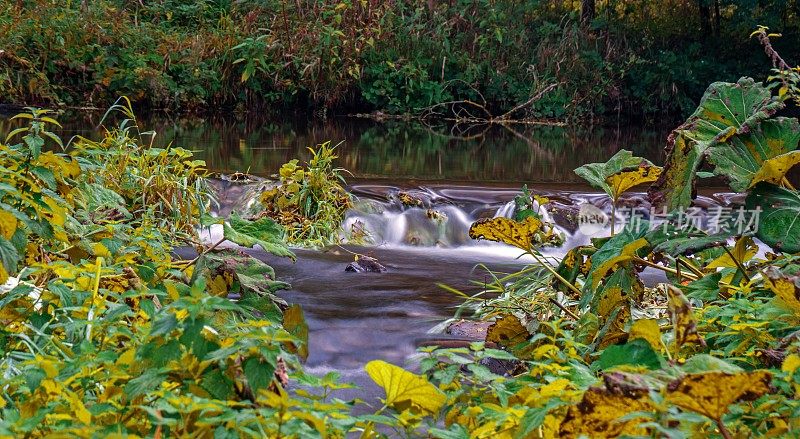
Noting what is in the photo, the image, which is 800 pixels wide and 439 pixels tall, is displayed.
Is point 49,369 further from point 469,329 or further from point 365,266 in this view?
point 365,266

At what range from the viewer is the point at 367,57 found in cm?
1504

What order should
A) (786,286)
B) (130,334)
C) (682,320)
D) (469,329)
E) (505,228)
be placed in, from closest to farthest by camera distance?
(682,320), (130,334), (786,286), (505,228), (469,329)

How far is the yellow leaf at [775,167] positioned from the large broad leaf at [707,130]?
0.16 m

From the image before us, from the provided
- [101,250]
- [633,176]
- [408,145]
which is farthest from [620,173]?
[408,145]

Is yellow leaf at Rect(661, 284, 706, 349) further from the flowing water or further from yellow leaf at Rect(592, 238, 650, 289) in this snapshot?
the flowing water

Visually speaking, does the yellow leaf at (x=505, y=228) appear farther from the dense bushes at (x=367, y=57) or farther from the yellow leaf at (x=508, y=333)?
the dense bushes at (x=367, y=57)

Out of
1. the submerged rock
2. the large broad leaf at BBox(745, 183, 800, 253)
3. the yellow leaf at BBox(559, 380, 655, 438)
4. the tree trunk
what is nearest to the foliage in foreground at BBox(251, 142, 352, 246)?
the submerged rock

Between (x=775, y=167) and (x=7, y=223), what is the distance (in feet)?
6.97

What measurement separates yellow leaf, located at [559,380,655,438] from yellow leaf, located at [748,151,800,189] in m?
1.15

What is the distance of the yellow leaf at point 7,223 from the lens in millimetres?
2611

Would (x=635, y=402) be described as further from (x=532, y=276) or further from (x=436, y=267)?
(x=436, y=267)

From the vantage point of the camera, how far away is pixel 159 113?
558 inches

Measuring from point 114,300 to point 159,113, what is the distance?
38.2 ft

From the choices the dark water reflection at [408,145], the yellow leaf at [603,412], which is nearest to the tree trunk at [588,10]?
the dark water reflection at [408,145]
